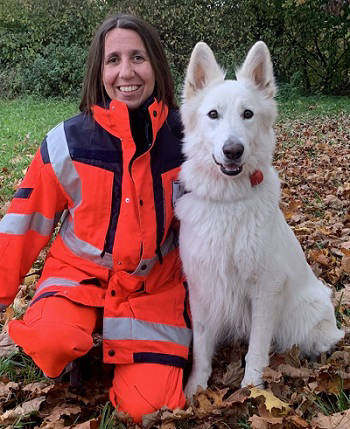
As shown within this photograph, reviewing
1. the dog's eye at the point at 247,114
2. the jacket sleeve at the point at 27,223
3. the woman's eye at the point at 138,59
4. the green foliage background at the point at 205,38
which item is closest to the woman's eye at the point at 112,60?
the woman's eye at the point at 138,59

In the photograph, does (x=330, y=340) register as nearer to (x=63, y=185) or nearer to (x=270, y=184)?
(x=270, y=184)

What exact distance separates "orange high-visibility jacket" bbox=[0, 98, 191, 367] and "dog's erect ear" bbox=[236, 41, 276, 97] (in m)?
0.52

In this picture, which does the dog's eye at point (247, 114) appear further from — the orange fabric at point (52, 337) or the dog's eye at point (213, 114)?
the orange fabric at point (52, 337)

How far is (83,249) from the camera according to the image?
2662mm

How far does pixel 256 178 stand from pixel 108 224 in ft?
2.70

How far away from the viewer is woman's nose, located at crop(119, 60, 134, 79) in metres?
2.65

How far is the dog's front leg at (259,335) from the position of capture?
8.01ft

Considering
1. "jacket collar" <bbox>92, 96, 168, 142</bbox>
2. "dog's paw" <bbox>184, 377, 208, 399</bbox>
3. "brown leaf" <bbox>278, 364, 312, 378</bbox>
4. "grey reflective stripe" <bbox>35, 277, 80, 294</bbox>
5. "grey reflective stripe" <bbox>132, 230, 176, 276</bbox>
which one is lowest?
"dog's paw" <bbox>184, 377, 208, 399</bbox>

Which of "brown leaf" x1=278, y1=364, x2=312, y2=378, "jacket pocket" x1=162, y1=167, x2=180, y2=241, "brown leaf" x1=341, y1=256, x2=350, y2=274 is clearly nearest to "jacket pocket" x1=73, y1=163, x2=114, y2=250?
"jacket pocket" x1=162, y1=167, x2=180, y2=241

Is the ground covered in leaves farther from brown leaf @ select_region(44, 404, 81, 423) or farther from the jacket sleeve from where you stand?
the jacket sleeve

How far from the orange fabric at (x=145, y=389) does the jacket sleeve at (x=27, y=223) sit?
0.73m

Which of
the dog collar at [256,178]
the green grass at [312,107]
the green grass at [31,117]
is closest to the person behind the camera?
the dog collar at [256,178]

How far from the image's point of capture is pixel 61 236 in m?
2.81

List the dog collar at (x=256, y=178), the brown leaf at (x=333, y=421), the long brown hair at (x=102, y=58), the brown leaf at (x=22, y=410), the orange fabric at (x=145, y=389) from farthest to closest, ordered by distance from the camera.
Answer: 1. the long brown hair at (x=102, y=58)
2. the dog collar at (x=256, y=178)
3. the orange fabric at (x=145, y=389)
4. the brown leaf at (x=22, y=410)
5. the brown leaf at (x=333, y=421)
